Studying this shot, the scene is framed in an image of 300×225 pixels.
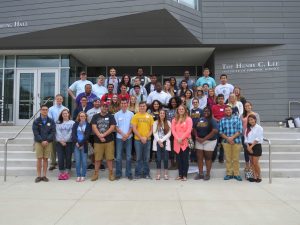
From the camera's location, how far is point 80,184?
26.3 feet

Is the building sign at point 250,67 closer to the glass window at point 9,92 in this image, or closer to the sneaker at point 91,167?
the sneaker at point 91,167

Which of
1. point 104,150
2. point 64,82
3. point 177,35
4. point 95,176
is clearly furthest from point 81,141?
point 64,82

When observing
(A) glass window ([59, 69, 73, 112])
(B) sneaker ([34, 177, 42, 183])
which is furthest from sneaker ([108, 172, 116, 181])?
(A) glass window ([59, 69, 73, 112])

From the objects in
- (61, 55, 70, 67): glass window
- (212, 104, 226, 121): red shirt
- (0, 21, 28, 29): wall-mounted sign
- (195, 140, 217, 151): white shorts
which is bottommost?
(195, 140, 217, 151): white shorts

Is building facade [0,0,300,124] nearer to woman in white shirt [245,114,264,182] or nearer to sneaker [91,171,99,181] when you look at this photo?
woman in white shirt [245,114,264,182]

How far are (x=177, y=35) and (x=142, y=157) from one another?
700 centimetres

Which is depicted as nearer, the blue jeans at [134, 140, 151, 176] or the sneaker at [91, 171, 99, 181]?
the sneaker at [91, 171, 99, 181]

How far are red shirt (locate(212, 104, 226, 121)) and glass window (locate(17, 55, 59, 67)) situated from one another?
9.74m

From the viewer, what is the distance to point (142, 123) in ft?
28.1

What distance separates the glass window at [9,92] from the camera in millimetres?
16516

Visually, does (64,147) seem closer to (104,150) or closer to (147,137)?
(104,150)

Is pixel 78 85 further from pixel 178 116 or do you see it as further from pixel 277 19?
pixel 277 19

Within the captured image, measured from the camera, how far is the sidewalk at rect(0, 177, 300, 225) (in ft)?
17.4

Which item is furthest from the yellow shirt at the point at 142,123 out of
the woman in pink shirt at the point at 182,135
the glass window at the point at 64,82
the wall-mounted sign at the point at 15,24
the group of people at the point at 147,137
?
the wall-mounted sign at the point at 15,24
